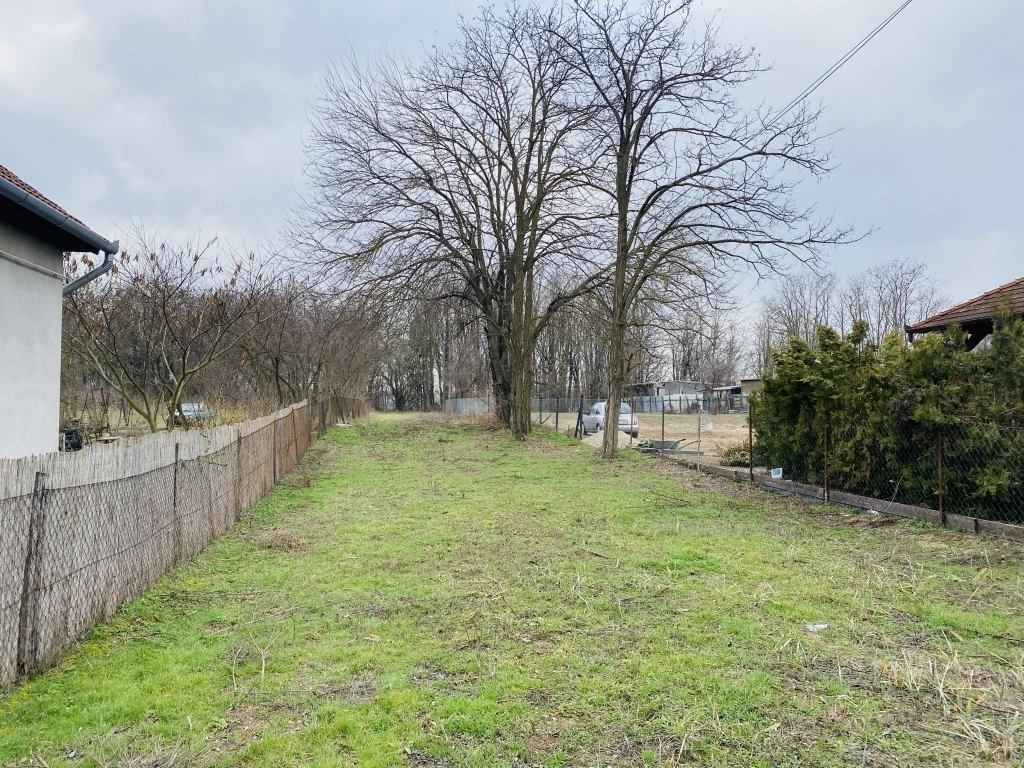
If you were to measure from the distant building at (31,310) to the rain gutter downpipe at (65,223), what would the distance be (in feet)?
0.03

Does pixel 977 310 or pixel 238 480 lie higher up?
pixel 977 310

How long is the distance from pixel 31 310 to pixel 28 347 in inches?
16.5

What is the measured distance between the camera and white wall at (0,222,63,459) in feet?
Result: 21.6

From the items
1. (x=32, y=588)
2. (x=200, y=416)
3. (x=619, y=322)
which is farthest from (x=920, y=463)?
(x=200, y=416)

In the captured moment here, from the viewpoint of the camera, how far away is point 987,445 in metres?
7.06

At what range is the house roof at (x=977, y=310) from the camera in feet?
35.6

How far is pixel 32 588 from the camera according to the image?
11.3ft

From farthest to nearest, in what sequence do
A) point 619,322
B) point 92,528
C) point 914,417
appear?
point 619,322 < point 914,417 < point 92,528

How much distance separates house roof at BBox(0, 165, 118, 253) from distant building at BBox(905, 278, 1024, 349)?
41.8ft

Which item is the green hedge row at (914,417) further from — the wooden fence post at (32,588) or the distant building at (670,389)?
the distant building at (670,389)

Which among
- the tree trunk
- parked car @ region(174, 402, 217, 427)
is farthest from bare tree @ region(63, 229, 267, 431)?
the tree trunk

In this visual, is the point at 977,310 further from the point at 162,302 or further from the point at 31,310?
the point at 162,302

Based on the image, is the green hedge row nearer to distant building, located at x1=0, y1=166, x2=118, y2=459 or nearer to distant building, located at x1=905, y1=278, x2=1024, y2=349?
distant building, located at x1=905, y1=278, x2=1024, y2=349

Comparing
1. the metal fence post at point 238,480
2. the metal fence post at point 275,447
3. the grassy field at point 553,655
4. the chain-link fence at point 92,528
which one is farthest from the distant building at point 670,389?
the chain-link fence at point 92,528
